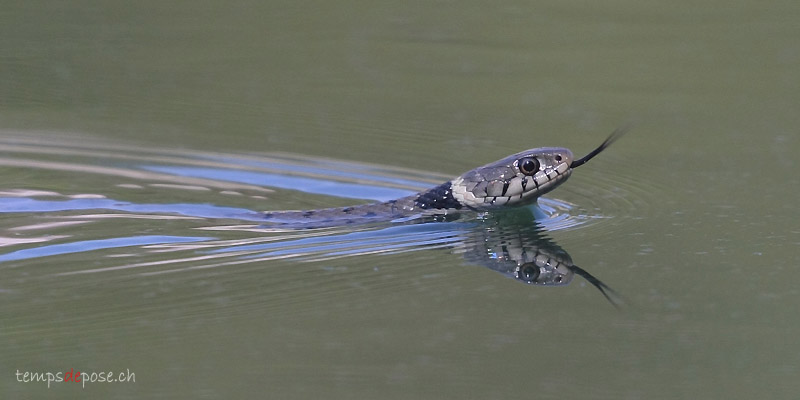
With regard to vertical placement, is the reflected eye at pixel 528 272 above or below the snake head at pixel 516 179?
below

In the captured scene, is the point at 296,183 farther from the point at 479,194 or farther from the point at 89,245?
the point at 89,245

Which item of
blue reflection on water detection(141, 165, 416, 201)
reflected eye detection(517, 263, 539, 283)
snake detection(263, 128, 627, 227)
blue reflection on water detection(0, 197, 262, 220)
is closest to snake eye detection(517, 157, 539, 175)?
snake detection(263, 128, 627, 227)

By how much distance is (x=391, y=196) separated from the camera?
7215 mm

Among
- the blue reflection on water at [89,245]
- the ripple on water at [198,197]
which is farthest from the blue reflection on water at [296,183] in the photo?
the blue reflection on water at [89,245]

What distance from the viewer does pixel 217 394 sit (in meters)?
3.88

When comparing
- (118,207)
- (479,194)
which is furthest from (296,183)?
(479,194)

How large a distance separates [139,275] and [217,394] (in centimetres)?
158

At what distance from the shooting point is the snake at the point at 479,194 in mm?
6367

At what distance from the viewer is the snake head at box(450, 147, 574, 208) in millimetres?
6355

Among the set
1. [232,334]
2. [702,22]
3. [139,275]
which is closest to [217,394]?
[232,334]

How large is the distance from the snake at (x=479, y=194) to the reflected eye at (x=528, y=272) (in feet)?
3.14

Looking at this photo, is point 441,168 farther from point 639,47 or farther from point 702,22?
point 702,22

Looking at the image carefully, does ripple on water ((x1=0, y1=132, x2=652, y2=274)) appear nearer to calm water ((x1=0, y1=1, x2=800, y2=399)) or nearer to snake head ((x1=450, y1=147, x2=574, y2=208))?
calm water ((x1=0, y1=1, x2=800, y2=399))

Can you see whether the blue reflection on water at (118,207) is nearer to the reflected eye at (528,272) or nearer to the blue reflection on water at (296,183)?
the blue reflection on water at (296,183)
